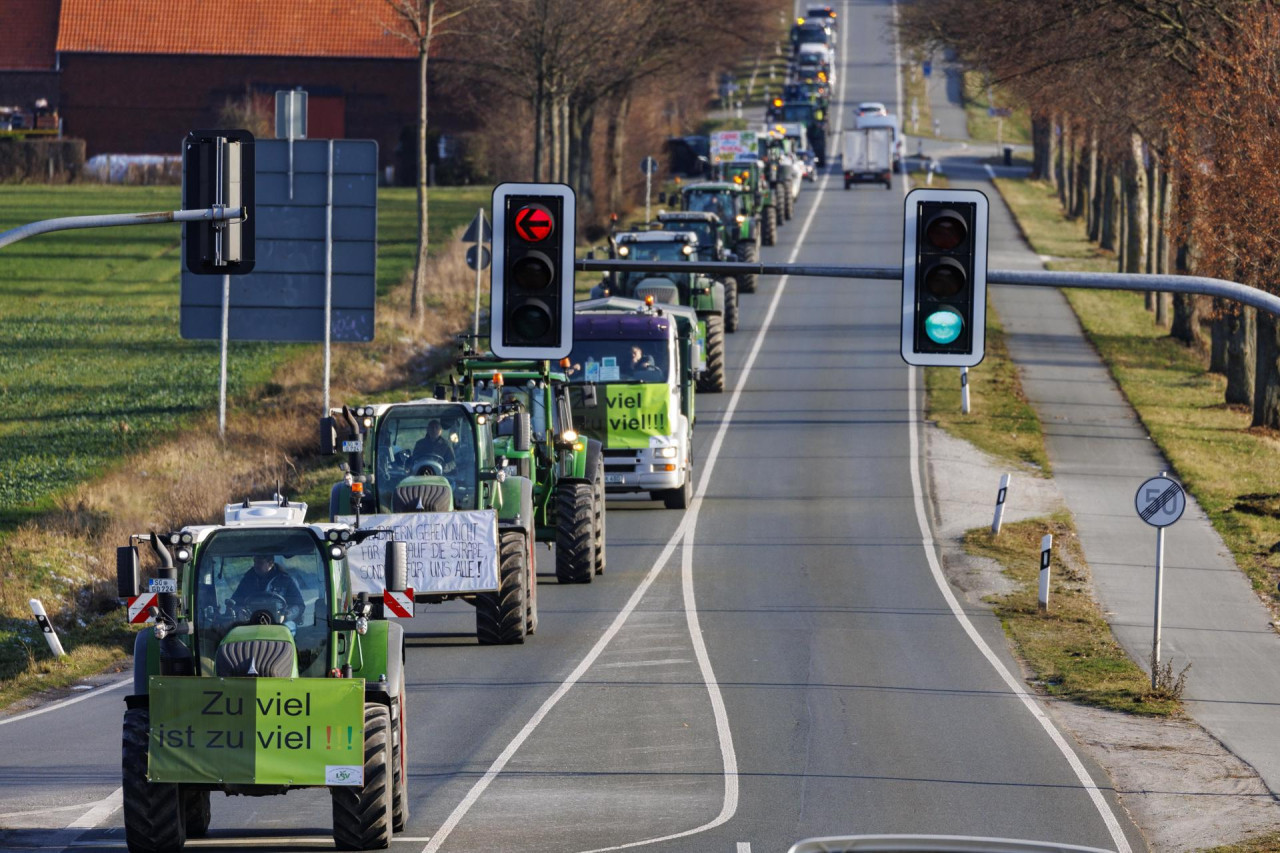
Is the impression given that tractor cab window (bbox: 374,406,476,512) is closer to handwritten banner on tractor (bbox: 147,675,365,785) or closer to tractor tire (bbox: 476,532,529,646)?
tractor tire (bbox: 476,532,529,646)

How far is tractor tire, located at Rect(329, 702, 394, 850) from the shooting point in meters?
12.1

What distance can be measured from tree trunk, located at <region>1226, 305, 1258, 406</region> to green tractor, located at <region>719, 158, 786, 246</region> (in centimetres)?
1701

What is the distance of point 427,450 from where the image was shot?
19.5 metres

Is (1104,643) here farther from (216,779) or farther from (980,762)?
(216,779)

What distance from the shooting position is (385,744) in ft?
39.9

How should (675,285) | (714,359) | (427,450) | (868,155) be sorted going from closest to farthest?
(427,450) → (675,285) → (714,359) → (868,155)

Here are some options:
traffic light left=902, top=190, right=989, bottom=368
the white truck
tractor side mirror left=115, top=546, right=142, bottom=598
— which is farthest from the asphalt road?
the white truck

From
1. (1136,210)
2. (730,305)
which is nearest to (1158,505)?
(730,305)

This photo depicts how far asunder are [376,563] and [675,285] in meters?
Answer: 20.0

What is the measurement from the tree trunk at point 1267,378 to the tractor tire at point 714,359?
10.5 metres

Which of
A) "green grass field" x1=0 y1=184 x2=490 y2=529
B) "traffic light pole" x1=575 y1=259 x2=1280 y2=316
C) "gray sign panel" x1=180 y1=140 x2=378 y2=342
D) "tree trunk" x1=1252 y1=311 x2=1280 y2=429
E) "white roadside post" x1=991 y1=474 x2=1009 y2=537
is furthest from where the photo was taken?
"green grass field" x1=0 y1=184 x2=490 y2=529

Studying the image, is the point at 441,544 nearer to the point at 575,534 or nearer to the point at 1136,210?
the point at 575,534

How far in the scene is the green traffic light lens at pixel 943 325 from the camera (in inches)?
458

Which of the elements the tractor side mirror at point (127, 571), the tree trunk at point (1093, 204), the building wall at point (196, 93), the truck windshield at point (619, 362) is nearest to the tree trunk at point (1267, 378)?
the truck windshield at point (619, 362)
